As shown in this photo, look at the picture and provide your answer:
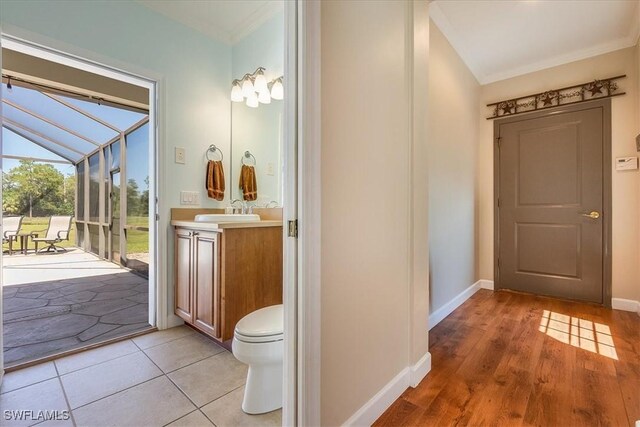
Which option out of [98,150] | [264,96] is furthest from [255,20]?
[98,150]

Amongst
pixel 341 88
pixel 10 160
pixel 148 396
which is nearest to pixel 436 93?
pixel 341 88

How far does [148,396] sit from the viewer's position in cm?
148

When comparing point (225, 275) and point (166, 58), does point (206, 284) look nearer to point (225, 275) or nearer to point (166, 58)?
point (225, 275)

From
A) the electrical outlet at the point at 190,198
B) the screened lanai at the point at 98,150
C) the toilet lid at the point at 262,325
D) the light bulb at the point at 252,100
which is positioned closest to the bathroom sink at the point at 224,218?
the electrical outlet at the point at 190,198

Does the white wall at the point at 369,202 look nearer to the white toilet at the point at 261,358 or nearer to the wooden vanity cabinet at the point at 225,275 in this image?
the white toilet at the point at 261,358

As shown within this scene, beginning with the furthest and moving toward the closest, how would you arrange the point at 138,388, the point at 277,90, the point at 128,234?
the point at 128,234, the point at 277,90, the point at 138,388

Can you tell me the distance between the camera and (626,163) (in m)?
2.71

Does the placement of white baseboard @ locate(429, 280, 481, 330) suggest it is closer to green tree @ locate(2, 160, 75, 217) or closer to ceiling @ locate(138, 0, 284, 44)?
ceiling @ locate(138, 0, 284, 44)

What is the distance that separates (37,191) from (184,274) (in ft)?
20.9

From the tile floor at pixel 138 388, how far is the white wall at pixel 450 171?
1.70 metres

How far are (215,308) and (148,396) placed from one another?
0.57m

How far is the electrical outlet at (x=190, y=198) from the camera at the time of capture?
8.02 ft

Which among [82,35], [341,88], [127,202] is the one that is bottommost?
[127,202]

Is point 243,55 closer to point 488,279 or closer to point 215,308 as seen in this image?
point 215,308
